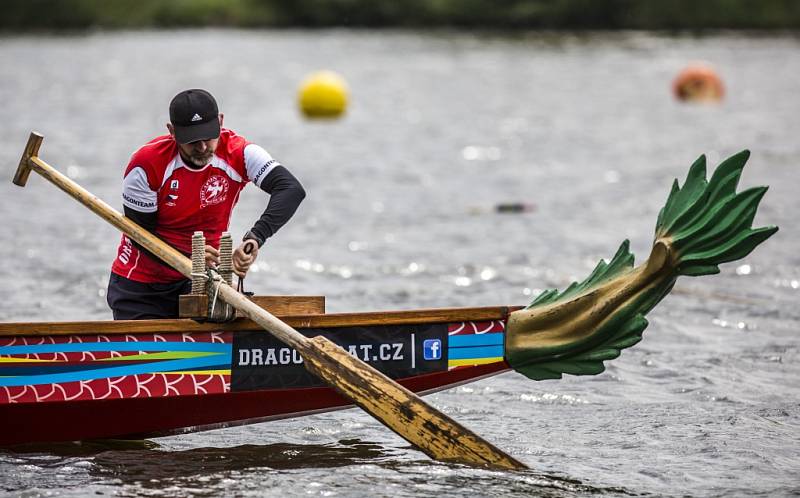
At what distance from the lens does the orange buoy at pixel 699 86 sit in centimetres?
3488

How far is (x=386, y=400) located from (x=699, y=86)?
28810 millimetres

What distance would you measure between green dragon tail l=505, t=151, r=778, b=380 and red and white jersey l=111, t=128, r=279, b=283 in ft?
6.24

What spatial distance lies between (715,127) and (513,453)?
899 inches

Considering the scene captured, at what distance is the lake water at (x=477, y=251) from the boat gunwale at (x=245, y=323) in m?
0.89

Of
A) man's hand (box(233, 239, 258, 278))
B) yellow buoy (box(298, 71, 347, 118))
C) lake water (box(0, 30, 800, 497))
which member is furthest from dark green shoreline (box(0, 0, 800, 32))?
man's hand (box(233, 239, 258, 278))

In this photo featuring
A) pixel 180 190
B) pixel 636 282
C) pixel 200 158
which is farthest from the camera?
pixel 180 190

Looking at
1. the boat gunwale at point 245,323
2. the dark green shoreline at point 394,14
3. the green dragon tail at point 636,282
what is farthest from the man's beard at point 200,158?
the dark green shoreline at point 394,14

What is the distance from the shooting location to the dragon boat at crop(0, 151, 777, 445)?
7.71 metres

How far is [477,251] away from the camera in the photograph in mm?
15969

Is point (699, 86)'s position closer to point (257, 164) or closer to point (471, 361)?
point (471, 361)

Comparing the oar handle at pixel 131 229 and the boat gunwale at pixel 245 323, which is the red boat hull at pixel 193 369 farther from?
the oar handle at pixel 131 229

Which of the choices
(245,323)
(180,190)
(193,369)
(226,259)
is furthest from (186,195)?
(193,369)

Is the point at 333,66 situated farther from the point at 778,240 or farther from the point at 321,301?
the point at 321,301

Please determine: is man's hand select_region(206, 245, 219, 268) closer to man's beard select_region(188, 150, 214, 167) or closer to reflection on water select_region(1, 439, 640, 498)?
man's beard select_region(188, 150, 214, 167)
